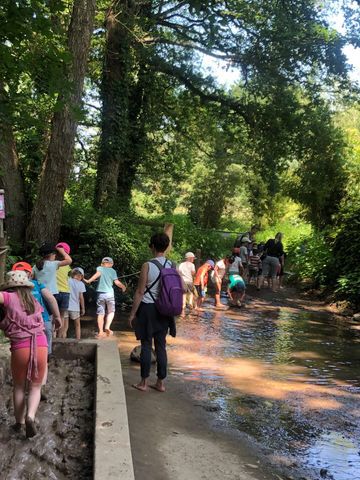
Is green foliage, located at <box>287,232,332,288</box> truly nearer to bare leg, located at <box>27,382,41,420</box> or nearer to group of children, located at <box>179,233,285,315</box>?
group of children, located at <box>179,233,285,315</box>

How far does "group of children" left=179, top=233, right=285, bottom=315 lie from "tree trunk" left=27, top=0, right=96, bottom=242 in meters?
3.21

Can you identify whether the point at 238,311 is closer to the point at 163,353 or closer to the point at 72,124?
the point at 72,124

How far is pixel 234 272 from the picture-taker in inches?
558

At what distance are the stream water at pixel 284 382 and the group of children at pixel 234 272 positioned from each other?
97 cm

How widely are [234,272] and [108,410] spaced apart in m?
9.99

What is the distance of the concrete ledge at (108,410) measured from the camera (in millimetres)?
3494

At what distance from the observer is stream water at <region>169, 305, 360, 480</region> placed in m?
5.03

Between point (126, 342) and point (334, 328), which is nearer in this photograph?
point (126, 342)

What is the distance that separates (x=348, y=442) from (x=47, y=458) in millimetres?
3051

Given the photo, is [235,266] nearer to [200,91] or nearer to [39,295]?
[200,91]

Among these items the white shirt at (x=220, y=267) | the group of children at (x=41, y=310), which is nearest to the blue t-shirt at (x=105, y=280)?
the group of children at (x=41, y=310)

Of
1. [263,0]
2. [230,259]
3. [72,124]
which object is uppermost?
[263,0]

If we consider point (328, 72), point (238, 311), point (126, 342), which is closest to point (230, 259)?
point (238, 311)

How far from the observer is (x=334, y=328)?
12109 mm
